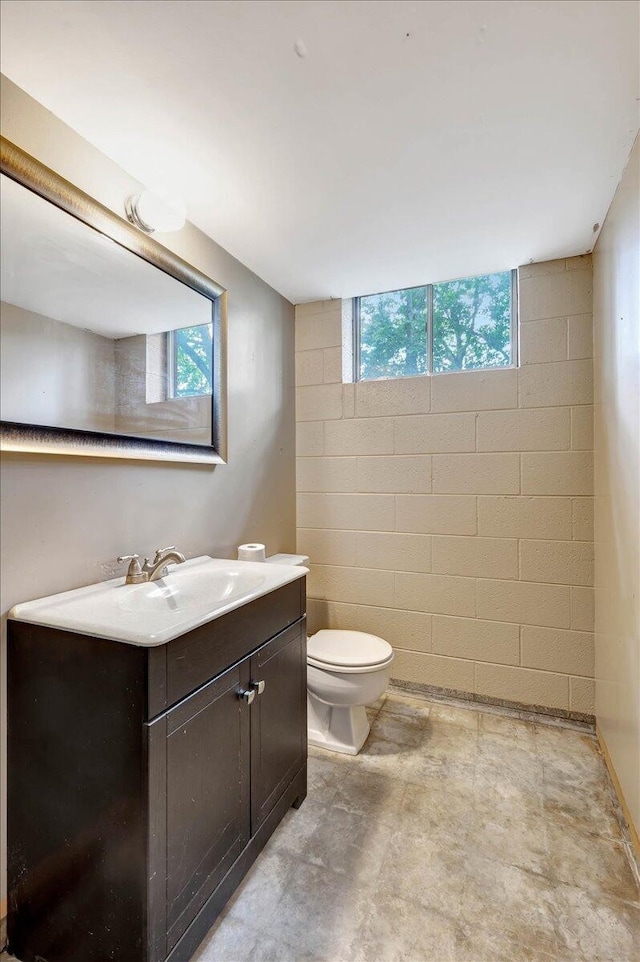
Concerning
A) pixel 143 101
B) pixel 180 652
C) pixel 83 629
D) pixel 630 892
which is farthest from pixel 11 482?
pixel 630 892

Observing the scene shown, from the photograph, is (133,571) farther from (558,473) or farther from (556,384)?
(556,384)

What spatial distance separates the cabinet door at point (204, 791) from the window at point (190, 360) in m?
1.09

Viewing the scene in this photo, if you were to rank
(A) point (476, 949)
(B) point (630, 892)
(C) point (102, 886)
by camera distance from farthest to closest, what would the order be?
(B) point (630, 892) < (A) point (476, 949) < (C) point (102, 886)

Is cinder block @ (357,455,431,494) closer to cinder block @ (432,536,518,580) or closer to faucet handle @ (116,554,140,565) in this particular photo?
cinder block @ (432,536,518,580)

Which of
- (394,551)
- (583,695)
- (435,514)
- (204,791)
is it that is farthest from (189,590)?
(583,695)

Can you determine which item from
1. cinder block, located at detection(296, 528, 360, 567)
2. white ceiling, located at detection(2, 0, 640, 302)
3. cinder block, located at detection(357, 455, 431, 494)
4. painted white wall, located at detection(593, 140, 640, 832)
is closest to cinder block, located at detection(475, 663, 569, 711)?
painted white wall, located at detection(593, 140, 640, 832)

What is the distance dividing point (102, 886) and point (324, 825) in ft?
2.64

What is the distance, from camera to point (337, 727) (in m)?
1.99

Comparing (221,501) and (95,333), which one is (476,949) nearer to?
(221,501)

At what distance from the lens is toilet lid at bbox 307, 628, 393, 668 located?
1873mm

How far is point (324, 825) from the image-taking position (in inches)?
60.8

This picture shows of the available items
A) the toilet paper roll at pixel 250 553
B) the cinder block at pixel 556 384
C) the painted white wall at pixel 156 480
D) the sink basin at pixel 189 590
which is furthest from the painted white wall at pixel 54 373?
the cinder block at pixel 556 384

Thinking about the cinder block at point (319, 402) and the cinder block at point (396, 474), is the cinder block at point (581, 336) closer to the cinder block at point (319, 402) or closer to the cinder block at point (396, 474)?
the cinder block at point (396, 474)

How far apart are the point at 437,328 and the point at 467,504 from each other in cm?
102
